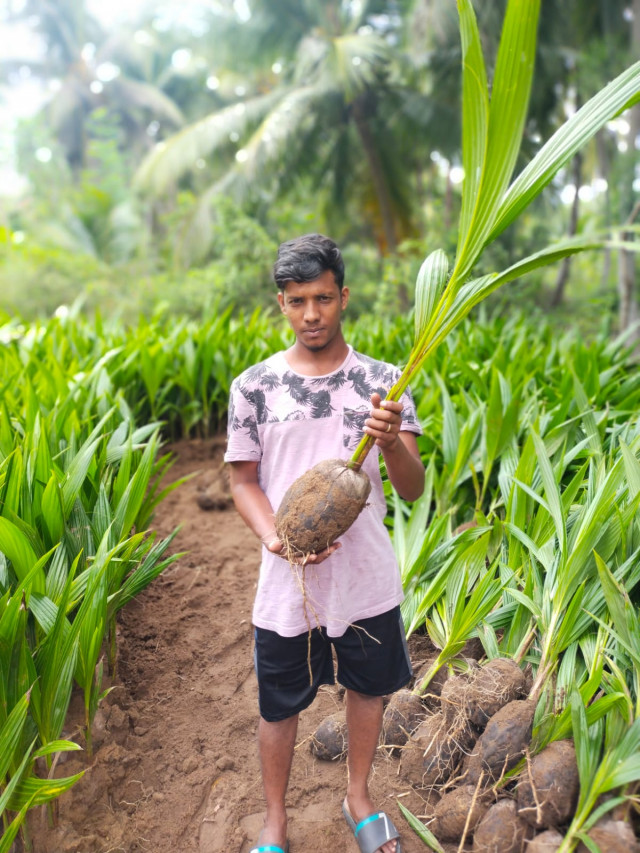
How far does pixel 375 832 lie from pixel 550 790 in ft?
1.42

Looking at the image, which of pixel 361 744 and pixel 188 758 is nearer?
pixel 361 744

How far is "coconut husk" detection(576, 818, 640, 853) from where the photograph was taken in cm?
122

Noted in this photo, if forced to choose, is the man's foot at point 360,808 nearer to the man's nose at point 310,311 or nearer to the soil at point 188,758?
the soil at point 188,758

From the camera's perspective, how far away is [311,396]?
1.43m

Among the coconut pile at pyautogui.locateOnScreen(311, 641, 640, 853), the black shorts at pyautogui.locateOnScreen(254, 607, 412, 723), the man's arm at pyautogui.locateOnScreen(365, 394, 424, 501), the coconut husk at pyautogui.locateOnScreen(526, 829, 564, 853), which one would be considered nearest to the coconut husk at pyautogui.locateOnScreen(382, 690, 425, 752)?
the coconut pile at pyautogui.locateOnScreen(311, 641, 640, 853)

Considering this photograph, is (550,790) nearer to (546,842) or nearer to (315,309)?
(546,842)

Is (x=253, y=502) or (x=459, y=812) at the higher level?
(x=253, y=502)

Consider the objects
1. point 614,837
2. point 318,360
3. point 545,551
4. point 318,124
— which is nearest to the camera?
point 614,837

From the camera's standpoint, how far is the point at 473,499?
275cm

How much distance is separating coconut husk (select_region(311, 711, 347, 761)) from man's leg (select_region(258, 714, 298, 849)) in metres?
0.29

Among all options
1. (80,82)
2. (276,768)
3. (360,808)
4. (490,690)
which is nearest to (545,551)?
(490,690)

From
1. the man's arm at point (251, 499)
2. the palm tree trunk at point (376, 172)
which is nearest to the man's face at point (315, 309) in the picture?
the man's arm at point (251, 499)

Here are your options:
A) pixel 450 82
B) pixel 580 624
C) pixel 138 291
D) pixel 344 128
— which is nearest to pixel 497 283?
pixel 580 624

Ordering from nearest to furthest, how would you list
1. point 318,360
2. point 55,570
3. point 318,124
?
1. point 318,360
2. point 55,570
3. point 318,124
